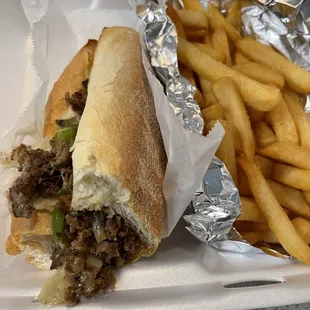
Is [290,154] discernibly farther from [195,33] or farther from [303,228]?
[195,33]

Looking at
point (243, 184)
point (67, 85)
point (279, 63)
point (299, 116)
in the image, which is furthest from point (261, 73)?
point (67, 85)

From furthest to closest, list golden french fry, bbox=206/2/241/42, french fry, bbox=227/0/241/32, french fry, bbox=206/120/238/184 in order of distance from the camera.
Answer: french fry, bbox=227/0/241/32
golden french fry, bbox=206/2/241/42
french fry, bbox=206/120/238/184

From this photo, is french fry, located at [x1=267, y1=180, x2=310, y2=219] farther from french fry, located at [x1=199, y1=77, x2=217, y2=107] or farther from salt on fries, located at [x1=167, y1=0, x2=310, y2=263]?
french fry, located at [x1=199, y1=77, x2=217, y2=107]

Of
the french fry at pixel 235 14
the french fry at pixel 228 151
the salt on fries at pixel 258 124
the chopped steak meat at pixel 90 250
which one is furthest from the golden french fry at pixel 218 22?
the chopped steak meat at pixel 90 250

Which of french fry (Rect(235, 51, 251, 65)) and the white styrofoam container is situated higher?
french fry (Rect(235, 51, 251, 65))

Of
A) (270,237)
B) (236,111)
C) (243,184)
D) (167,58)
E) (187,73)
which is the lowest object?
(270,237)

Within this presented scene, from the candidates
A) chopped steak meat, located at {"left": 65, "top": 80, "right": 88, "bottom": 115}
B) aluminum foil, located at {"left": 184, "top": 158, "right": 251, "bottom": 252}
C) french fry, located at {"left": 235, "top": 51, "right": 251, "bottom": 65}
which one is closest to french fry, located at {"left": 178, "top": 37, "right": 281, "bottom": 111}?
french fry, located at {"left": 235, "top": 51, "right": 251, "bottom": 65}

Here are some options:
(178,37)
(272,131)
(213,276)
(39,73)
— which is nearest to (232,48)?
(178,37)
